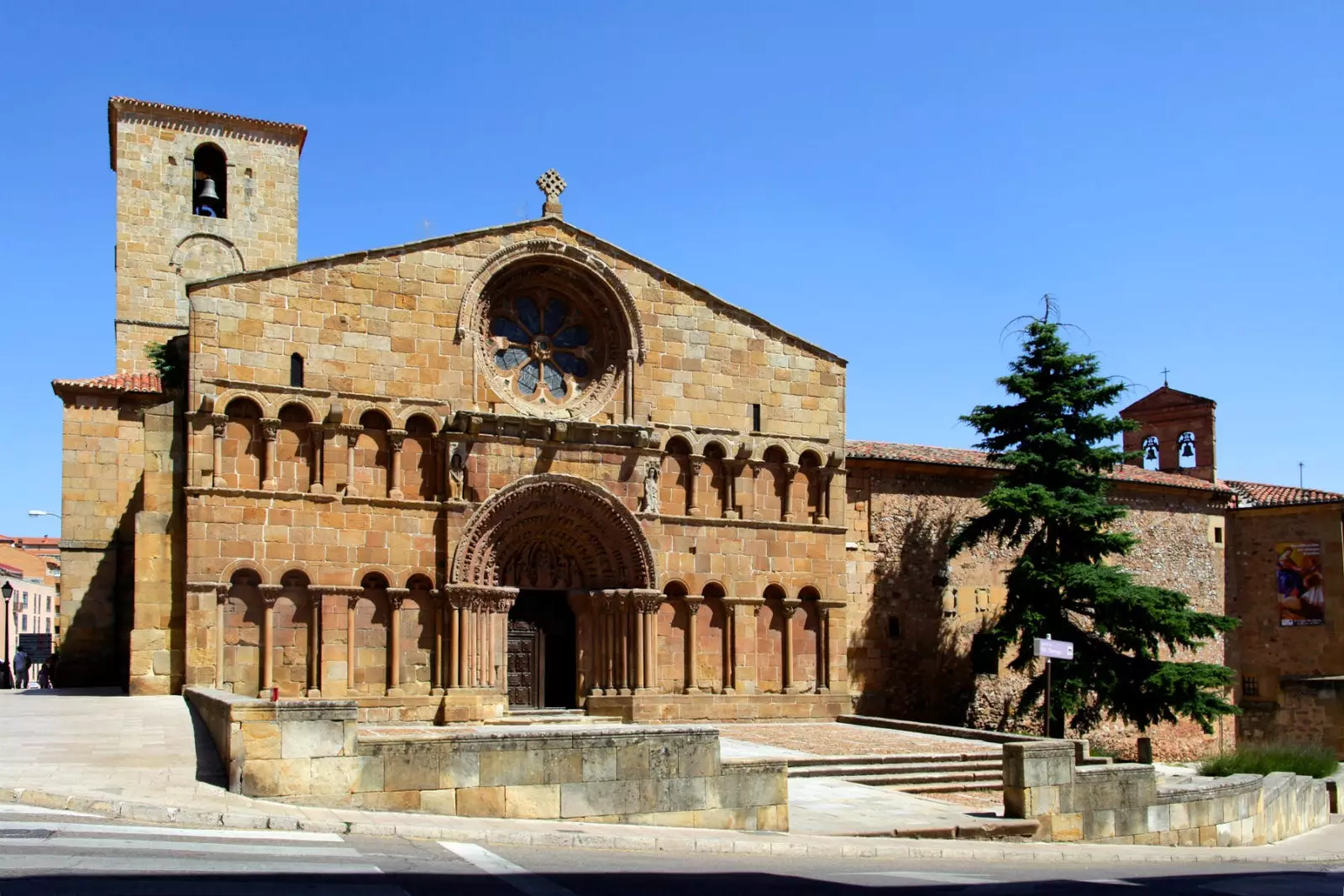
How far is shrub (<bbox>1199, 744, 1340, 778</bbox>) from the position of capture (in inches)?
981

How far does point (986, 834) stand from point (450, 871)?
850 centimetres

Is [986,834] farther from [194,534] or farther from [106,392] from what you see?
[106,392]

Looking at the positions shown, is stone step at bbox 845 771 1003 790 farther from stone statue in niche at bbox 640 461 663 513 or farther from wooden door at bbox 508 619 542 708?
wooden door at bbox 508 619 542 708

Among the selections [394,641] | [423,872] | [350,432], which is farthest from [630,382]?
[423,872]

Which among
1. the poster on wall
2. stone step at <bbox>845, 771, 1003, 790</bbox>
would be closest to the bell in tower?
stone step at <bbox>845, 771, 1003, 790</bbox>

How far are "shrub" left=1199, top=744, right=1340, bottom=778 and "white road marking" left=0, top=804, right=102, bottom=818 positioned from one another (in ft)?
64.5

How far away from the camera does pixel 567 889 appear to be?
10.0 m

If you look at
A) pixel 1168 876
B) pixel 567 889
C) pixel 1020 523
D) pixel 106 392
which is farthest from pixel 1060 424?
pixel 567 889

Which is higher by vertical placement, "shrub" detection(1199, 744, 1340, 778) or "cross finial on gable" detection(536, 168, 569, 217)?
"cross finial on gable" detection(536, 168, 569, 217)

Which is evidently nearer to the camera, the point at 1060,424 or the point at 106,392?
the point at 106,392

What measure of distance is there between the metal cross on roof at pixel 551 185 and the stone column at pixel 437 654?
7956 millimetres

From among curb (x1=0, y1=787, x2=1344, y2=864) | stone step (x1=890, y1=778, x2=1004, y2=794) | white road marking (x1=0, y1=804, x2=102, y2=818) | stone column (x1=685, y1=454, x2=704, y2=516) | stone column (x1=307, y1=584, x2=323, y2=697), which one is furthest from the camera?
stone column (x1=685, y1=454, x2=704, y2=516)

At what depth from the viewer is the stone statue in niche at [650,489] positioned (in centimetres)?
2550

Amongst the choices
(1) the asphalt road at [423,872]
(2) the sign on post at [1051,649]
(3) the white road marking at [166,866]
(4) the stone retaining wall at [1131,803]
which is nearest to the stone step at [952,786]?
(4) the stone retaining wall at [1131,803]
